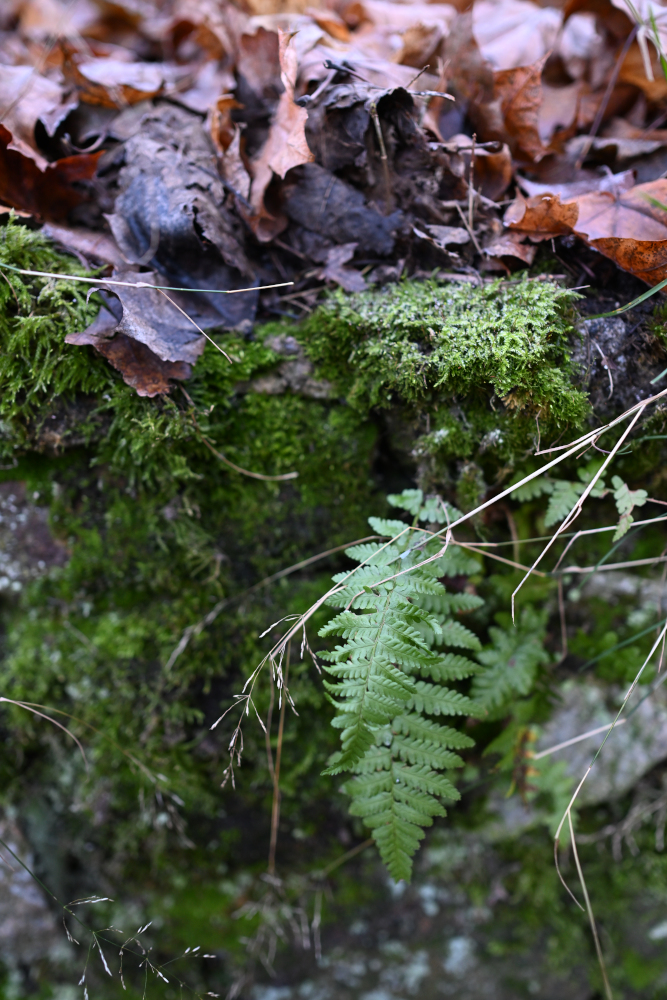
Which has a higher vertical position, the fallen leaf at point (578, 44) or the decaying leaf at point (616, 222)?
the fallen leaf at point (578, 44)

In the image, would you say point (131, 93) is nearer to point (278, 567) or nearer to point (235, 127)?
point (235, 127)

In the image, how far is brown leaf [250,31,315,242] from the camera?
2.11 metres

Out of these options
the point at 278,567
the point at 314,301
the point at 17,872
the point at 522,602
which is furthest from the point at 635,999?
the point at 314,301

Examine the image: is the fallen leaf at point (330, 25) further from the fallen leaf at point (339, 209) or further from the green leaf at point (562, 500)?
the green leaf at point (562, 500)

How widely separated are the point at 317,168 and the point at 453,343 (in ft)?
3.40

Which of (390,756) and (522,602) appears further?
(522,602)

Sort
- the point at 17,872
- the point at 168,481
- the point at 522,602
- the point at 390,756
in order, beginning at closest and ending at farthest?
the point at 390,756 < the point at 168,481 < the point at 522,602 < the point at 17,872

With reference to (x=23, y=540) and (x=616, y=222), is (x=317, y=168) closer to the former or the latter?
(x=616, y=222)

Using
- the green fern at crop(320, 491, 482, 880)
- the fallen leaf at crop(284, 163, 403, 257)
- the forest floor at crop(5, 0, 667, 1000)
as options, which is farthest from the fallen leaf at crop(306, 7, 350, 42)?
the green fern at crop(320, 491, 482, 880)

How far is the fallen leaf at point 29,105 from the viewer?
2217 millimetres

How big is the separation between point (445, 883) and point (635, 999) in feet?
3.76

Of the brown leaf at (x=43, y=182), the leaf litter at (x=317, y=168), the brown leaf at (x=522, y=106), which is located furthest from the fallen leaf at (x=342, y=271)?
the brown leaf at (x=43, y=182)

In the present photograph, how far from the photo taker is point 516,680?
2.32 m

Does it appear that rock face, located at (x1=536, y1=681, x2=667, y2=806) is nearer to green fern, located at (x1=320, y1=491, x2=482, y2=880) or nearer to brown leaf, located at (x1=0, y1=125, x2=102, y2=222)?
green fern, located at (x1=320, y1=491, x2=482, y2=880)
